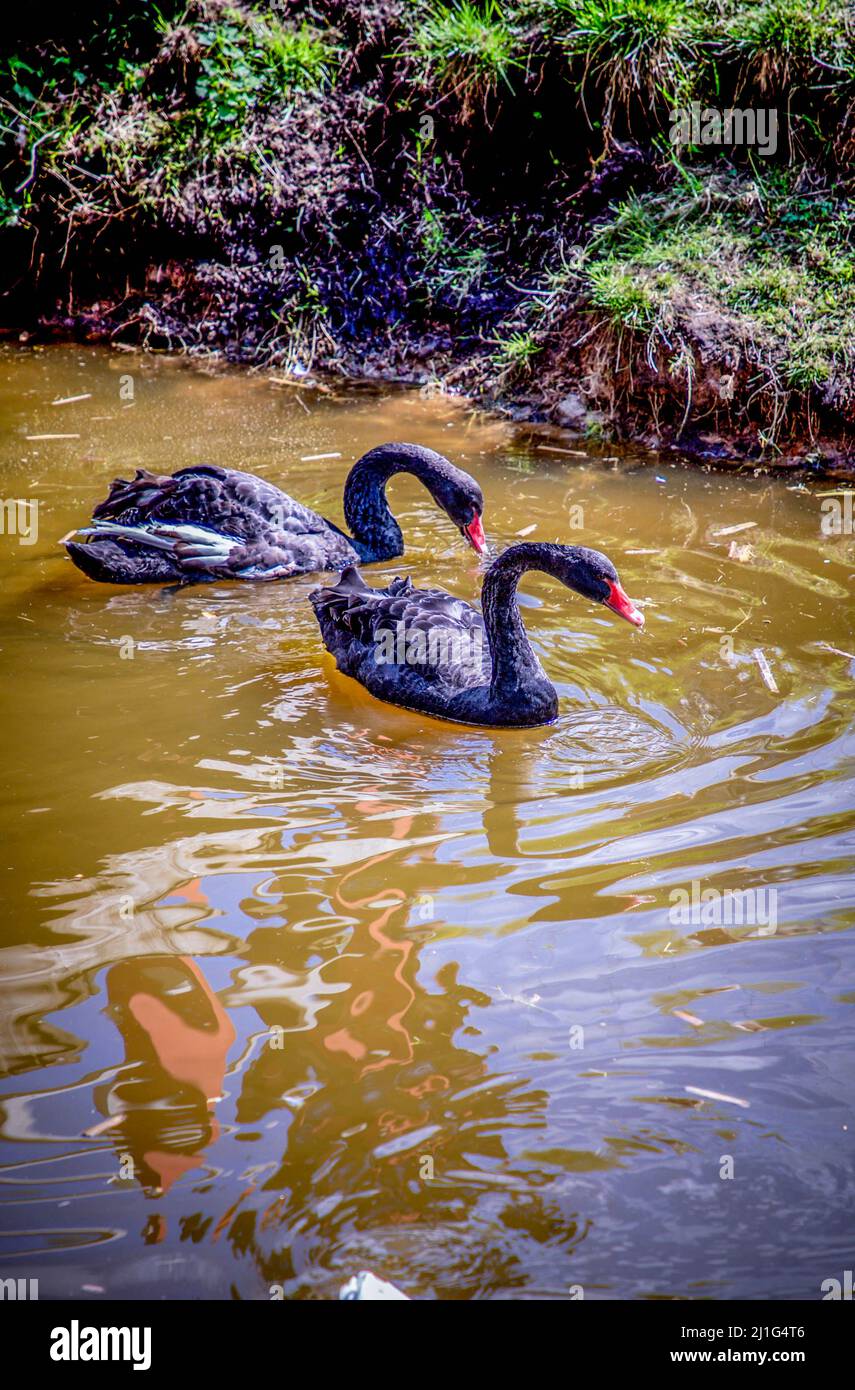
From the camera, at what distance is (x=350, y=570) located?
534 cm

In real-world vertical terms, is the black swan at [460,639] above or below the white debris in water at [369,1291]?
above

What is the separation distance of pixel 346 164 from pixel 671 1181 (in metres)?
8.71

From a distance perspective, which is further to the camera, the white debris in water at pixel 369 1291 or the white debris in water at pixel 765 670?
the white debris in water at pixel 765 670

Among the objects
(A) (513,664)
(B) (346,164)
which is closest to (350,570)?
(A) (513,664)

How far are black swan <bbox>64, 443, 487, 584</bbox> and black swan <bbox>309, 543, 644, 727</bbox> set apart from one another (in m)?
0.83

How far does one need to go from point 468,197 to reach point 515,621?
5.82 m

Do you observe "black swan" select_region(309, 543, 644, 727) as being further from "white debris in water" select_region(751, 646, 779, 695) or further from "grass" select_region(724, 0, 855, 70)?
"grass" select_region(724, 0, 855, 70)

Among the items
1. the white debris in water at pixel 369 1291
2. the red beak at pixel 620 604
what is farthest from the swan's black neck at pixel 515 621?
the white debris in water at pixel 369 1291

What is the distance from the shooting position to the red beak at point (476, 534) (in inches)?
233

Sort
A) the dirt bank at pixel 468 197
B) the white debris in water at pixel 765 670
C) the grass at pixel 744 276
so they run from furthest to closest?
the dirt bank at pixel 468 197
the grass at pixel 744 276
the white debris in water at pixel 765 670

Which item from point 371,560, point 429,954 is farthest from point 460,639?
point 429,954

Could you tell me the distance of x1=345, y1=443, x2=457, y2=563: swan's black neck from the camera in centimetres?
612

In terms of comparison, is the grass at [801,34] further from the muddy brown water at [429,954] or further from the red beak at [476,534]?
Result: the red beak at [476,534]
